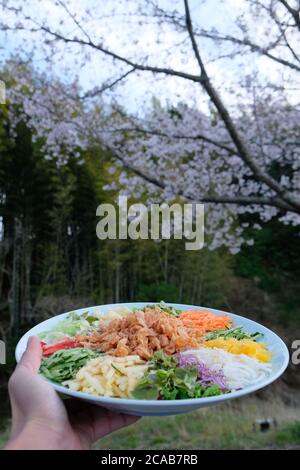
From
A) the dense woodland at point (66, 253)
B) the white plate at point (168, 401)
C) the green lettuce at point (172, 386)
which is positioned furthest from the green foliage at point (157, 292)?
the green lettuce at point (172, 386)

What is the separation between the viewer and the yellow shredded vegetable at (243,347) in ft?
4.03

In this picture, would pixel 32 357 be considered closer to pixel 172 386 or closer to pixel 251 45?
pixel 172 386

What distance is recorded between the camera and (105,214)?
6.23m

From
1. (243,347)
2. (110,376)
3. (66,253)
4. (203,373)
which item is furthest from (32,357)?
(66,253)

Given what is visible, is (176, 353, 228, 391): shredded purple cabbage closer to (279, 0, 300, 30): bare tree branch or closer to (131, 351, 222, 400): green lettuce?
(131, 351, 222, 400): green lettuce

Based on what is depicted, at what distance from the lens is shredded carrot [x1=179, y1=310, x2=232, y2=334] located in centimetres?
146

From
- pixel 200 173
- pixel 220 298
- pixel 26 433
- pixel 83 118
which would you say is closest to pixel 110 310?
pixel 26 433

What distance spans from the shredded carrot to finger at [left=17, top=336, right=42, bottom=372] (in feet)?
1.71

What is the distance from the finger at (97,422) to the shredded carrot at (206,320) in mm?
369

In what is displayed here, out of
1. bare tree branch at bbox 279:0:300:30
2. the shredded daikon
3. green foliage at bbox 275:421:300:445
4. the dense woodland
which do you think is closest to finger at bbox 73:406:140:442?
the shredded daikon

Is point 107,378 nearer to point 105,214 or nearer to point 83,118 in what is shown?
point 83,118

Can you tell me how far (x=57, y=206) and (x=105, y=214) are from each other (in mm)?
756

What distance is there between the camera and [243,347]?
4.17ft

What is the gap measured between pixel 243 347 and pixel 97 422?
19.3 inches
